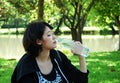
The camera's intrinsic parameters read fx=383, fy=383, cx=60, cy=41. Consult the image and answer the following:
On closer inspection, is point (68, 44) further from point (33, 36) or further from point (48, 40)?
point (33, 36)

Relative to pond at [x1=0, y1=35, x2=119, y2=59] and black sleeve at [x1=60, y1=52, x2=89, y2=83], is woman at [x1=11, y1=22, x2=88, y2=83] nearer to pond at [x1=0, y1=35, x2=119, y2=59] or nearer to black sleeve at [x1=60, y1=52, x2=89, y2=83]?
black sleeve at [x1=60, y1=52, x2=89, y2=83]

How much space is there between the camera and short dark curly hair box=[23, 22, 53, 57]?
3861mm

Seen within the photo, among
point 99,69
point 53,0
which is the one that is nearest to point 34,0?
point 53,0

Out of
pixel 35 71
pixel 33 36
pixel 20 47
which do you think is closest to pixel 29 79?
pixel 35 71

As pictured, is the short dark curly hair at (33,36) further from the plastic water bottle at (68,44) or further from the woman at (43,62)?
the plastic water bottle at (68,44)

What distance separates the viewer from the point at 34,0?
22.6 m

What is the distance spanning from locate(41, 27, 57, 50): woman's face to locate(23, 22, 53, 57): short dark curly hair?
4cm

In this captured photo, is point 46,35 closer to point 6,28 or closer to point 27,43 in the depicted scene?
point 27,43

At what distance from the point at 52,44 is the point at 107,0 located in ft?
58.2

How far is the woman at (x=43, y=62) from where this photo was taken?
3.82 metres

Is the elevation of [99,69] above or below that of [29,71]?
below

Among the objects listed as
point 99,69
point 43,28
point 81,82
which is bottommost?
point 99,69

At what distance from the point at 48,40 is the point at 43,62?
235 millimetres

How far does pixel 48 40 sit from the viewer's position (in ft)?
12.9
